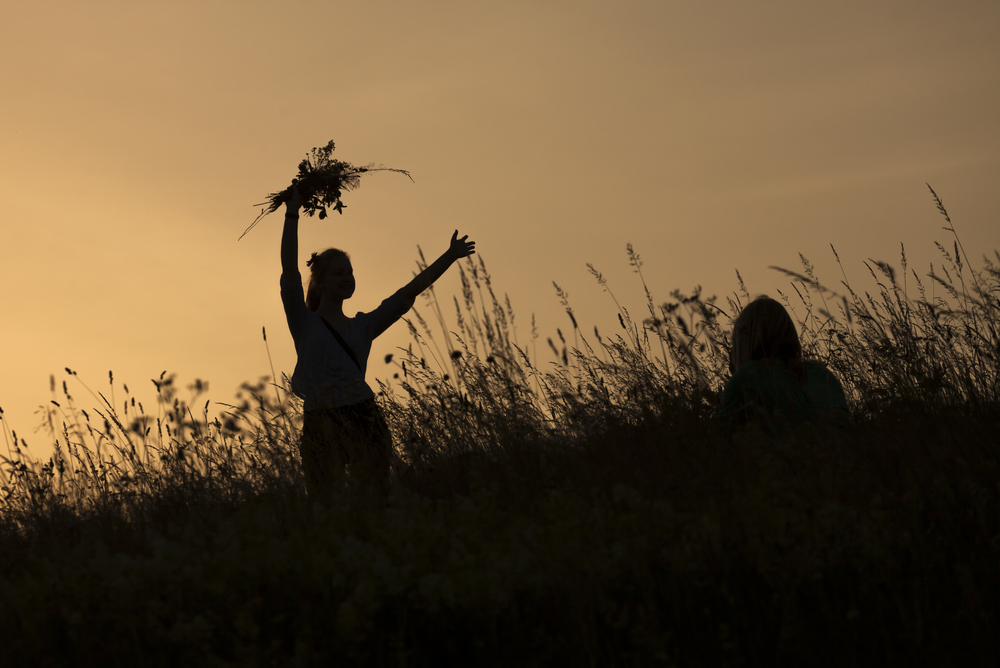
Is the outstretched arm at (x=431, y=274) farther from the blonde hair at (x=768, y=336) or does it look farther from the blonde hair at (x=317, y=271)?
the blonde hair at (x=768, y=336)

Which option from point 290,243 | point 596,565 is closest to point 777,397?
point 596,565

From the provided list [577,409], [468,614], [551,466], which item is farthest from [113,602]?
[577,409]

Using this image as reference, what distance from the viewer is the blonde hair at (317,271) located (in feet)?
15.0

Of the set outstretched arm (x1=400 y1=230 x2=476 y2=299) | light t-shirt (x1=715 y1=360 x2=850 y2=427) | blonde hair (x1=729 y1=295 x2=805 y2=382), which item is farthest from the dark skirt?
blonde hair (x1=729 y1=295 x2=805 y2=382)

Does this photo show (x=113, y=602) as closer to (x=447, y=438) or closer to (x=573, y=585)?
(x=573, y=585)

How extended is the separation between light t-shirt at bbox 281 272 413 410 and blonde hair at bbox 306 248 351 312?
306 mm

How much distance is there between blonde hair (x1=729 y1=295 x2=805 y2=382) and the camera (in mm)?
3617

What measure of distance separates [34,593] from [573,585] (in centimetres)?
172

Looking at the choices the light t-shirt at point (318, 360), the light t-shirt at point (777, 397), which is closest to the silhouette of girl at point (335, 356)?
the light t-shirt at point (318, 360)

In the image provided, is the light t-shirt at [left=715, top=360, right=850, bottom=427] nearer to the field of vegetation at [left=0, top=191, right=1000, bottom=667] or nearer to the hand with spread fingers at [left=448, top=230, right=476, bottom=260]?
the field of vegetation at [left=0, top=191, right=1000, bottom=667]

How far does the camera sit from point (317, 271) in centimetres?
463

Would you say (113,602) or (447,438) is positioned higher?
(447,438)

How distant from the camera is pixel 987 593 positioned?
221 cm

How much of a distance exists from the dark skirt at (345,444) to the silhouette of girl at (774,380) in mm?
1670
